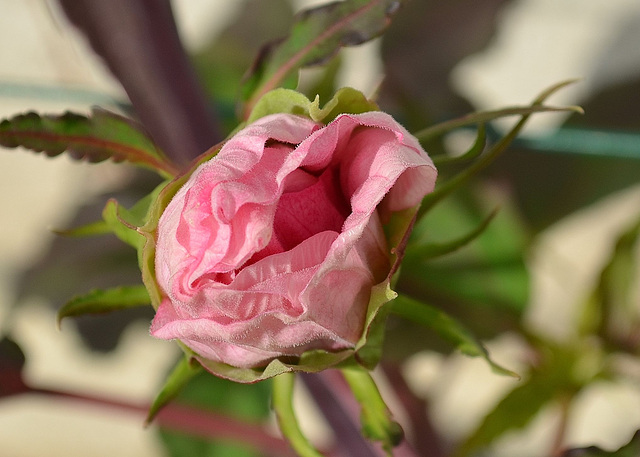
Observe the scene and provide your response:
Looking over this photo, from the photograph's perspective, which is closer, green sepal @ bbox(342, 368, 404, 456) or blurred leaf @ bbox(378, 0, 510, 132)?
green sepal @ bbox(342, 368, 404, 456)

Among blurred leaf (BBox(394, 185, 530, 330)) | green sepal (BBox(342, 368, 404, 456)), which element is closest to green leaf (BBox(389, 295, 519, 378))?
green sepal (BBox(342, 368, 404, 456))

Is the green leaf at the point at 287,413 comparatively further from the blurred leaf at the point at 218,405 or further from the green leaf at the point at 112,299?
the blurred leaf at the point at 218,405

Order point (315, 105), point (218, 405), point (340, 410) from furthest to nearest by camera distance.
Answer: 1. point (218, 405)
2. point (340, 410)
3. point (315, 105)

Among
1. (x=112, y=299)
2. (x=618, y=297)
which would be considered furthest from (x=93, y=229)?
(x=618, y=297)

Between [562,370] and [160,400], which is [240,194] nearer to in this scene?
[160,400]

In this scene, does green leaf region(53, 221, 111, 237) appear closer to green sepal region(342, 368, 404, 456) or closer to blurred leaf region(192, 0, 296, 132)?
green sepal region(342, 368, 404, 456)

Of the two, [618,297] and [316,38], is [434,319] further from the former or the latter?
[618,297]

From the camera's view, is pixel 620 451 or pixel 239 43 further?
pixel 239 43
